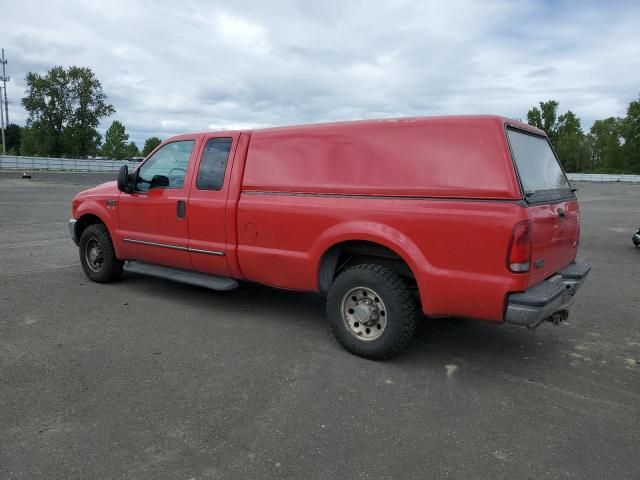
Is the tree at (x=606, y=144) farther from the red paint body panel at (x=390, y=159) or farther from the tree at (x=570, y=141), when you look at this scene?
the red paint body panel at (x=390, y=159)

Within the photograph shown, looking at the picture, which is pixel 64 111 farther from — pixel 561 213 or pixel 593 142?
pixel 593 142

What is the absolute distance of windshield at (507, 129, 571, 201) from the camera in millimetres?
3733

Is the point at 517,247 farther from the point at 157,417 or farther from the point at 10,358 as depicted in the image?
the point at 10,358

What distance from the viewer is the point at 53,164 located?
4797cm

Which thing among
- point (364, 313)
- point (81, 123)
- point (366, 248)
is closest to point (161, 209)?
point (366, 248)

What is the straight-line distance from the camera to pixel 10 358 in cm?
398

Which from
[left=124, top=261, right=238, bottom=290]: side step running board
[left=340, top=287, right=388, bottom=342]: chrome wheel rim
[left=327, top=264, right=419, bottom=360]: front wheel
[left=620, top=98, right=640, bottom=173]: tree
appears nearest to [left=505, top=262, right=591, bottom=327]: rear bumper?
[left=327, top=264, right=419, bottom=360]: front wheel

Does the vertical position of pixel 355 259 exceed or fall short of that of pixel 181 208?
it falls short

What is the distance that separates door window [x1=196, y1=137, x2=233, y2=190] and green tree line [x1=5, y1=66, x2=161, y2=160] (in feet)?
238

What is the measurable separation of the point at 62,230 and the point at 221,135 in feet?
24.6

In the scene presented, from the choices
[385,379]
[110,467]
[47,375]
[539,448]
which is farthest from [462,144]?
[47,375]

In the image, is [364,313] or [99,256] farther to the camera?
[99,256]

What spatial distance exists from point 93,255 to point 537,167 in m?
5.39

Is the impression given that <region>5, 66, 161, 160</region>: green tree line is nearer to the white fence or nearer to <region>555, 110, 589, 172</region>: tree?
the white fence
